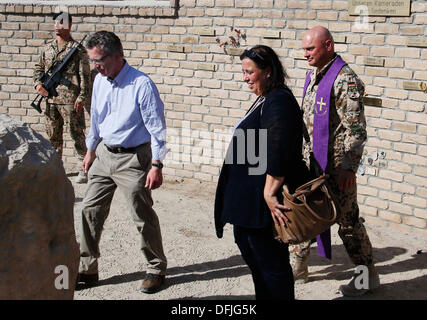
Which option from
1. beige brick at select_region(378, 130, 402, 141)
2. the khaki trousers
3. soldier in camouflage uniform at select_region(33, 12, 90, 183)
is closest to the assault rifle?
soldier in camouflage uniform at select_region(33, 12, 90, 183)

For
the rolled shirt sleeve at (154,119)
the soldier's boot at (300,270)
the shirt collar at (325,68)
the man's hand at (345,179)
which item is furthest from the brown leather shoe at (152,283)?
the shirt collar at (325,68)

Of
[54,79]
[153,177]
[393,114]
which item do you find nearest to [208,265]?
[153,177]

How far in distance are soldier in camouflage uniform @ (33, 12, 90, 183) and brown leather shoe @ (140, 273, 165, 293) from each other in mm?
3028

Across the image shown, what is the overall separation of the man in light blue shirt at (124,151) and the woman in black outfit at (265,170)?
88 cm

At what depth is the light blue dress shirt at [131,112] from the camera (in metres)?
4.05

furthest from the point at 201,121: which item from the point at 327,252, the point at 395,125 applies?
the point at 327,252

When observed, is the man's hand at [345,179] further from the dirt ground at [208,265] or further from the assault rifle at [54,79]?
the assault rifle at [54,79]

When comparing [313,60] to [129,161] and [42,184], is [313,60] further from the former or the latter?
[42,184]

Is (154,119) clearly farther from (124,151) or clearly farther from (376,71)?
(376,71)

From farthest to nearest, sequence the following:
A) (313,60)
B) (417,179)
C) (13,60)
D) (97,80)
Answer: (13,60) → (417,179) → (97,80) → (313,60)

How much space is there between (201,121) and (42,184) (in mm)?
4528

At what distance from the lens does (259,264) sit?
336 cm

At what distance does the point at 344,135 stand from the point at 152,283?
5.74 ft

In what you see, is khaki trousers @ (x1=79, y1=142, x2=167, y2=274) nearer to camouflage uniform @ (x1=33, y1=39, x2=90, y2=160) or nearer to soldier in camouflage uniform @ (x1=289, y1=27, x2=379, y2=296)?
soldier in camouflage uniform @ (x1=289, y1=27, x2=379, y2=296)
